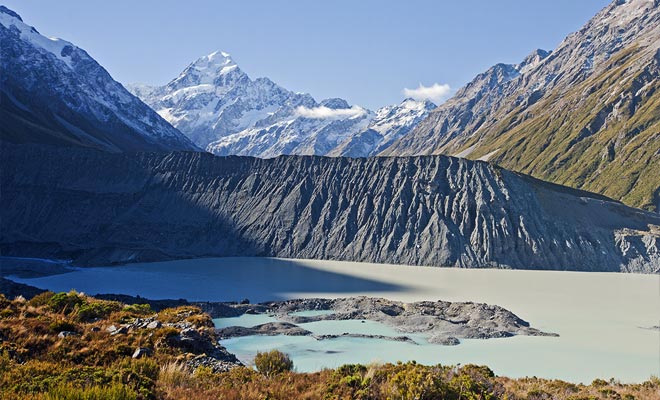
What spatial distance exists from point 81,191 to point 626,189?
440 feet

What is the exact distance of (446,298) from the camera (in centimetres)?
4941

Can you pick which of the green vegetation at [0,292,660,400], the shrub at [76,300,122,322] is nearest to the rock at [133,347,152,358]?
the green vegetation at [0,292,660,400]

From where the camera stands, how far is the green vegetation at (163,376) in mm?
9852

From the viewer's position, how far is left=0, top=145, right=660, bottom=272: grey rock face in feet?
249

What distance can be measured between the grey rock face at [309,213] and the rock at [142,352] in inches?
2525

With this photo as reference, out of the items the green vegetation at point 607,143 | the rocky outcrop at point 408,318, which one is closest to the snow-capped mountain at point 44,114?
the rocky outcrop at point 408,318

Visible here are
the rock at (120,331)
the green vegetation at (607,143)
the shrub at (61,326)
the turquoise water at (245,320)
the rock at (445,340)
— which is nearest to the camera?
the shrub at (61,326)

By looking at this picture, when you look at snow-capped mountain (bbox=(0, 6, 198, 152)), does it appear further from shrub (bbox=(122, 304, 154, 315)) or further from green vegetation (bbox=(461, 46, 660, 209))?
green vegetation (bbox=(461, 46, 660, 209))

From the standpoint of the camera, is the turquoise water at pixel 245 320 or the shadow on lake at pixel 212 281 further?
the shadow on lake at pixel 212 281

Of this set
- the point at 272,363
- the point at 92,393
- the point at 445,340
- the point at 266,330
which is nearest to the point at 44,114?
the point at 266,330

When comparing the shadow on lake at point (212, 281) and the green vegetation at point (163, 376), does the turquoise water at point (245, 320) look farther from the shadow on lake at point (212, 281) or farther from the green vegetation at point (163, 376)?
the green vegetation at point (163, 376)

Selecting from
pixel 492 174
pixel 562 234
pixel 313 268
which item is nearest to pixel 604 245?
pixel 562 234

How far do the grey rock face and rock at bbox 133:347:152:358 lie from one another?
64.1 metres

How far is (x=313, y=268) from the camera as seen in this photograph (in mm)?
70875
